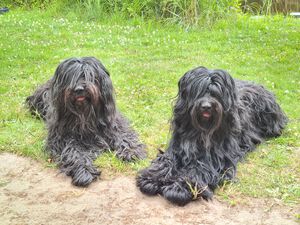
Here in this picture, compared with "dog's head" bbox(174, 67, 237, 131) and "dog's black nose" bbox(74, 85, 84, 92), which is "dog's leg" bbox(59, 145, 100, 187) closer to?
"dog's black nose" bbox(74, 85, 84, 92)

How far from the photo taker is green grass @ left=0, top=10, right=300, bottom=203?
5535mm

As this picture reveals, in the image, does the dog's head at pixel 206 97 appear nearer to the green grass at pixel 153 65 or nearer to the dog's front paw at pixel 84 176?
the green grass at pixel 153 65

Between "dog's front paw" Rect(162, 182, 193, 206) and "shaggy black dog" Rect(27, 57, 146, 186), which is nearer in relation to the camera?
"dog's front paw" Rect(162, 182, 193, 206)

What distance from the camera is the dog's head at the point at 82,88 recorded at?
17.5ft

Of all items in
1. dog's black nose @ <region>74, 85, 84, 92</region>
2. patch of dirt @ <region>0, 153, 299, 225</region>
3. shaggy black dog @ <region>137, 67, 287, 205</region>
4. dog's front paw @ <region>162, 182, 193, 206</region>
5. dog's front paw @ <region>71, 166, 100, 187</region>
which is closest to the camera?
patch of dirt @ <region>0, 153, 299, 225</region>

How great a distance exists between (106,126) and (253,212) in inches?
80.5

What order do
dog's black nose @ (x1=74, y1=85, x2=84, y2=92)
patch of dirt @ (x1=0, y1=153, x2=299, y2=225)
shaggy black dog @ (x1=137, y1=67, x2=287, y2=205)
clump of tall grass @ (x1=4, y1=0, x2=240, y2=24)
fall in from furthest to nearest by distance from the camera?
clump of tall grass @ (x1=4, y1=0, x2=240, y2=24) → dog's black nose @ (x1=74, y1=85, x2=84, y2=92) → shaggy black dog @ (x1=137, y1=67, x2=287, y2=205) → patch of dirt @ (x1=0, y1=153, x2=299, y2=225)

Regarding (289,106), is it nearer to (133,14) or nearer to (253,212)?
(253,212)

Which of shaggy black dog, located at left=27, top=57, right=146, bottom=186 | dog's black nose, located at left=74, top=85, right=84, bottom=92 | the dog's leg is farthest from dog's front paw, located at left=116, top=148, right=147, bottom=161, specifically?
dog's black nose, located at left=74, top=85, right=84, bottom=92

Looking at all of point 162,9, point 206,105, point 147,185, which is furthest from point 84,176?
point 162,9

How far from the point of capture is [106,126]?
18.9ft

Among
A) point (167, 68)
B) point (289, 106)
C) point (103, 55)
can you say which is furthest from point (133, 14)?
point (289, 106)

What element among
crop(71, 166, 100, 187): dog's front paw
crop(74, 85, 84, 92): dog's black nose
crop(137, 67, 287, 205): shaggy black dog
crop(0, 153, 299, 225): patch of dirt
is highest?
crop(74, 85, 84, 92): dog's black nose

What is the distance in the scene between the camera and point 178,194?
15.2 feet
